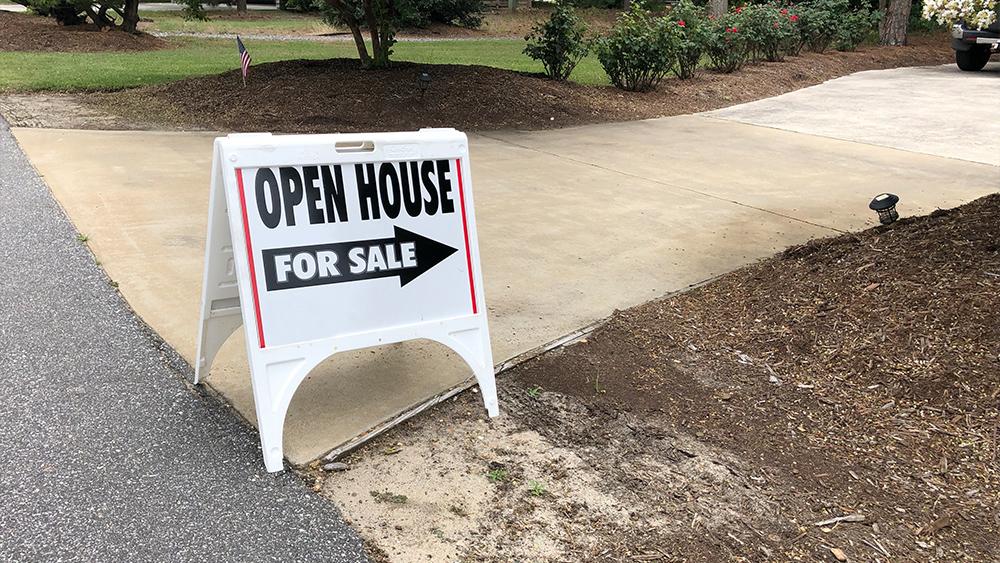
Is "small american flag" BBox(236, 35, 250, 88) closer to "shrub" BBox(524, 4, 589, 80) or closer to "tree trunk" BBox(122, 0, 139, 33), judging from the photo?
"shrub" BBox(524, 4, 589, 80)

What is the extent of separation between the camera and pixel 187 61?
17.1 metres

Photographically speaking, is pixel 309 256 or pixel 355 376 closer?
pixel 309 256

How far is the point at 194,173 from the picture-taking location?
7.63 metres

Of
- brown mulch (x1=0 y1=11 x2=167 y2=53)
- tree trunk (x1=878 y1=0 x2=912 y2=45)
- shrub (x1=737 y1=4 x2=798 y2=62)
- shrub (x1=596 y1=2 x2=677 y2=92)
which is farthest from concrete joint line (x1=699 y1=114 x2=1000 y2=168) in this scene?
brown mulch (x1=0 y1=11 x2=167 y2=53)

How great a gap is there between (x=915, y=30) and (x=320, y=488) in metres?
29.4

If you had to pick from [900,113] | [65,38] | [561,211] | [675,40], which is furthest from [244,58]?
[65,38]

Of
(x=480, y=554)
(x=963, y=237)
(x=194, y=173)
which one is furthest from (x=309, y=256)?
(x=194, y=173)

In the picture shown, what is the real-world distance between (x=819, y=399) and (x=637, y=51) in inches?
394

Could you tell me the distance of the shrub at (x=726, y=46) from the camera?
49.0ft

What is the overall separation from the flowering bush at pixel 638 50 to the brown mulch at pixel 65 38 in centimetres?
A: 1217

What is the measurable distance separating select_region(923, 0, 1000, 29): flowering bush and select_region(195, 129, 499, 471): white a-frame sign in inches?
116

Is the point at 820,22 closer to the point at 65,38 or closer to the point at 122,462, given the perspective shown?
the point at 65,38

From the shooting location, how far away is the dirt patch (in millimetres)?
2777

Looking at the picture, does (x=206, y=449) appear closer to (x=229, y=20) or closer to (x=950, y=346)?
(x=950, y=346)
